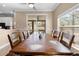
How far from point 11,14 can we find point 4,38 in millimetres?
2815

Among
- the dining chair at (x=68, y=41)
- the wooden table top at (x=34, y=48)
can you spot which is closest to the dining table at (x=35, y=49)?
the wooden table top at (x=34, y=48)

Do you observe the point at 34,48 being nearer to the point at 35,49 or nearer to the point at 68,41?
the point at 35,49

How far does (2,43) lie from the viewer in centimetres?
494

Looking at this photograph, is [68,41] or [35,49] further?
[68,41]

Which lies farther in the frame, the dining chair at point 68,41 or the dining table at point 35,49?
the dining chair at point 68,41

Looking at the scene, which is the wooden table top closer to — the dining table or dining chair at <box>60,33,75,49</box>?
the dining table

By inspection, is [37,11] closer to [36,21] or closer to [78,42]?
[36,21]

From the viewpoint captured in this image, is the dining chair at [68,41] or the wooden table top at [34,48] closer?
the wooden table top at [34,48]

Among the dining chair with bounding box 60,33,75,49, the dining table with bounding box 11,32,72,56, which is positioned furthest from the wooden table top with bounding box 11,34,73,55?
the dining chair with bounding box 60,33,75,49

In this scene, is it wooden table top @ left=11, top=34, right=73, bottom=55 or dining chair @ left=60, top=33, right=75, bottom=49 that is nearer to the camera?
wooden table top @ left=11, top=34, right=73, bottom=55

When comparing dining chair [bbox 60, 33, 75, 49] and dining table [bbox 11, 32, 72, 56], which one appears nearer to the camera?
dining table [bbox 11, 32, 72, 56]

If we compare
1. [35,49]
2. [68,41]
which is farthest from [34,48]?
[68,41]

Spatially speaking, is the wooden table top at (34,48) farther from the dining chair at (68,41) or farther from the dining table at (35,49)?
the dining chair at (68,41)

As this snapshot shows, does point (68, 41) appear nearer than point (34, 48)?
No
